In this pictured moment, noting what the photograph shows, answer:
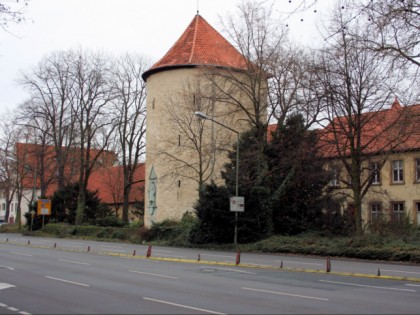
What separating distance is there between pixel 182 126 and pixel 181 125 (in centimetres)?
45

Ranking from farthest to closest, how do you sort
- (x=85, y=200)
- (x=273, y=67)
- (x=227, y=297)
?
(x=85, y=200) < (x=273, y=67) < (x=227, y=297)

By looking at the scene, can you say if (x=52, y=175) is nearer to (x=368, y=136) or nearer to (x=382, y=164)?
(x=368, y=136)

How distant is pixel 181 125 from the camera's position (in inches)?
1705

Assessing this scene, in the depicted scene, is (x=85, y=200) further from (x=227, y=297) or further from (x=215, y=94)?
(x=227, y=297)

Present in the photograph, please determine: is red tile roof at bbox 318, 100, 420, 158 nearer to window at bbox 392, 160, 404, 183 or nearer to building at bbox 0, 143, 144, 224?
window at bbox 392, 160, 404, 183

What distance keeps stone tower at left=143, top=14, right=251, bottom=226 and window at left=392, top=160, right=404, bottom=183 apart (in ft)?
43.4

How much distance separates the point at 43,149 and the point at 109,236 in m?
20.0

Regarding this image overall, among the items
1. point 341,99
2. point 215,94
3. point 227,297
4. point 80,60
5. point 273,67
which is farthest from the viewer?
point 80,60

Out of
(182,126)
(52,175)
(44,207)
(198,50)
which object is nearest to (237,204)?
(182,126)

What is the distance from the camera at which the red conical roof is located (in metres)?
45.1

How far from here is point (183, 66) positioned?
45.1 m

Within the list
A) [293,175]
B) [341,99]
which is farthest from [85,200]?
[341,99]

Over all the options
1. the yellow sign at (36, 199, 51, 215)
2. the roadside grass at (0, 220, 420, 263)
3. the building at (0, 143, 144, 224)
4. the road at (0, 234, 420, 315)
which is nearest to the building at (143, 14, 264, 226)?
the roadside grass at (0, 220, 420, 263)

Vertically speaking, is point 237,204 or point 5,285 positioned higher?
point 237,204
